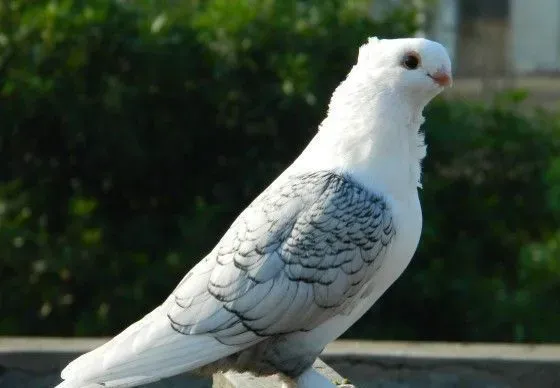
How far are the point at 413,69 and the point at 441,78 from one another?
0.07 m

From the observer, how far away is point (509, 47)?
1844 cm

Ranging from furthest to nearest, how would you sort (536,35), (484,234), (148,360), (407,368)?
(536,35) < (484,234) < (407,368) < (148,360)

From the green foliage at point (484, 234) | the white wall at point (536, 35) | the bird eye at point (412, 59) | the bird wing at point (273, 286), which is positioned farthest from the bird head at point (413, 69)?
the white wall at point (536, 35)

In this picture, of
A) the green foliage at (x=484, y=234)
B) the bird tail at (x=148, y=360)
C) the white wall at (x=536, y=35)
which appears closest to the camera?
the bird tail at (x=148, y=360)

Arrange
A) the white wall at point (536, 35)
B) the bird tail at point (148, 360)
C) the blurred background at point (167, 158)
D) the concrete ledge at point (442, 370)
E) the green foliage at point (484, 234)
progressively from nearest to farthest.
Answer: the bird tail at point (148, 360) → the concrete ledge at point (442, 370) → the blurred background at point (167, 158) → the green foliage at point (484, 234) → the white wall at point (536, 35)

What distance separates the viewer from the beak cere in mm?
3031

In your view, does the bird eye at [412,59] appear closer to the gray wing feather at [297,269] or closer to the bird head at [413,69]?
the bird head at [413,69]

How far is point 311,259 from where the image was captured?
305 centimetres

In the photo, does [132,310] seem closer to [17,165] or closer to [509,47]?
[17,165]

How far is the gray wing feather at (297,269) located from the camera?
→ 9.93ft

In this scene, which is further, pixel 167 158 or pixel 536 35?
pixel 536 35

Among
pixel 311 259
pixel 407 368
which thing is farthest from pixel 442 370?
pixel 311 259

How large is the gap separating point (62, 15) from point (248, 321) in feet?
10.1

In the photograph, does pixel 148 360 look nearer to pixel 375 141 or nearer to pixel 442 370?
pixel 375 141
